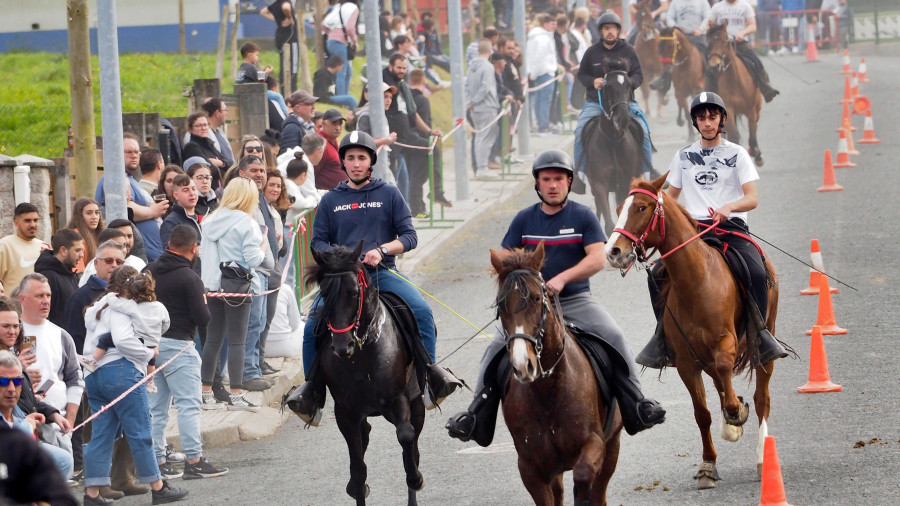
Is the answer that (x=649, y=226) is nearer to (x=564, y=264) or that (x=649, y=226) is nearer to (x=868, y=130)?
(x=564, y=264)

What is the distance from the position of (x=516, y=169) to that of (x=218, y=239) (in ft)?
51.6

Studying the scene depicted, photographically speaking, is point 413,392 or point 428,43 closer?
point 413,392

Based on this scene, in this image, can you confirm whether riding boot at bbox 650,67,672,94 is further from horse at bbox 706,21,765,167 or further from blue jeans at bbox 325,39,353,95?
blue jeans at bbox 325,39,353,95

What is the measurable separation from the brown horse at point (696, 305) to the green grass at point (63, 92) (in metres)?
12.4

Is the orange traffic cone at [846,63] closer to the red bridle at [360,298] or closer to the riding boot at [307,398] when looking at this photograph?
the riding boot at [307,398]

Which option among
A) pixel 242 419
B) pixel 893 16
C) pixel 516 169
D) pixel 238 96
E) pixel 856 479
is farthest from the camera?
pixel 893 16

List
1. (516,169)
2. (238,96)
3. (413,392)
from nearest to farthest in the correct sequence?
(413,392)
(238,96)
(516,169)

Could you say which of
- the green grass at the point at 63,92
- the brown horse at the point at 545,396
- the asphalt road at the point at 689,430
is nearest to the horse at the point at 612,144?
the asphalt road at the point at 689,430

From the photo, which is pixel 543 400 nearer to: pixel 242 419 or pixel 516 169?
pixel 242 419

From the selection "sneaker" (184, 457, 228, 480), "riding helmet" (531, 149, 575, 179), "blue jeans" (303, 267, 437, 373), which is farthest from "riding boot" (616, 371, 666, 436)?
"sneaker" (184, 457, 228, 480)

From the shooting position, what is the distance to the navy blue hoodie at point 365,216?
1003cm

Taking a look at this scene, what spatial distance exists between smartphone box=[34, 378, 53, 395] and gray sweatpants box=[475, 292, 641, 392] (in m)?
3.07

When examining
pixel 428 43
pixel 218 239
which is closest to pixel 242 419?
pixel 218 239

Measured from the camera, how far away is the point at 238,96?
20.7 metres
